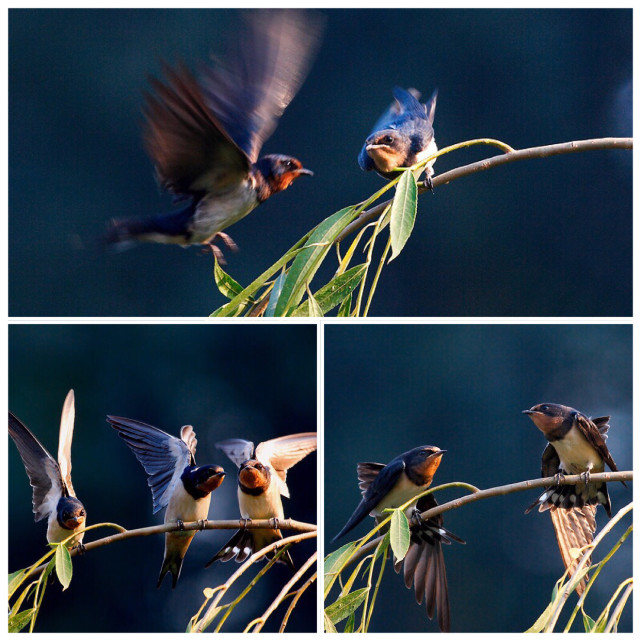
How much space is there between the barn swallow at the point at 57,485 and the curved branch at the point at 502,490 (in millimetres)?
420

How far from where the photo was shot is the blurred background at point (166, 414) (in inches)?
56.4

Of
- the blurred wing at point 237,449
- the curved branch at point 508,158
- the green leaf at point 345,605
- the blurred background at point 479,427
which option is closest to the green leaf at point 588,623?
the blurred background at point 479,427

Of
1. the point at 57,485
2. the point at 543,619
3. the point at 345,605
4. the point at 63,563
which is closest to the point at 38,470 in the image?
the point at 57,485

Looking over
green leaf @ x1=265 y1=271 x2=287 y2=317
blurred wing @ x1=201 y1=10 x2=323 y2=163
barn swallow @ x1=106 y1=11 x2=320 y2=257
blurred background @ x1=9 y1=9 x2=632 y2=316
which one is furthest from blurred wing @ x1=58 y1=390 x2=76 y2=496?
blurred wing @ x1=201 y1=10 x2=323 y2=163

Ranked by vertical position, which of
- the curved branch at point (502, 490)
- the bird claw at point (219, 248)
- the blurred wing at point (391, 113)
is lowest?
the curved branch at point (502, 490)

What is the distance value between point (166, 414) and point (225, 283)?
0.74 feet

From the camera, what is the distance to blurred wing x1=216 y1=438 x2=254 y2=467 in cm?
143

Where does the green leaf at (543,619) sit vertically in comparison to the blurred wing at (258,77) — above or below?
below

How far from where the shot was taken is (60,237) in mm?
1444

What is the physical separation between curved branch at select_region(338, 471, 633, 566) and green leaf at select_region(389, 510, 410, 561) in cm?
5

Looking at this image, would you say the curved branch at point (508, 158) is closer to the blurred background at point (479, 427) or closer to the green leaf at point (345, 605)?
the blurred background at point (479, 427)

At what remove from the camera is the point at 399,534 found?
1.35 meters

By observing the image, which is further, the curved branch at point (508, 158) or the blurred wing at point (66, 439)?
the blurred wing at point (66, 439)

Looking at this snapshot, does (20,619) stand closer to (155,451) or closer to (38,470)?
(38,470)
